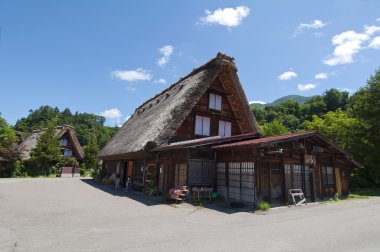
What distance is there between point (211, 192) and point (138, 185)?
23.5ft

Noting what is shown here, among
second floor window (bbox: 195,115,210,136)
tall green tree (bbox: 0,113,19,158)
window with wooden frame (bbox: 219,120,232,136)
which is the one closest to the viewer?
second floor window (bbox: 195,115,210,136)

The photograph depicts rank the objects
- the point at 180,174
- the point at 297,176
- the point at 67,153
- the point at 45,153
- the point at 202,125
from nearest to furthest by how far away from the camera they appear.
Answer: the point at 297,176 < the point at 180,174 < the point at 202,125 < the point at 45,153 < the point at 67,153

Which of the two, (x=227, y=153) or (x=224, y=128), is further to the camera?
(x=224, y=128)

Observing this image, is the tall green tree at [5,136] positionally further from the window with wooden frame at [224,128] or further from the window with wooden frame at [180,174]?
the window with wooden frame at [224,128]

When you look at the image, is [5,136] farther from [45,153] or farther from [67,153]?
[67,153]

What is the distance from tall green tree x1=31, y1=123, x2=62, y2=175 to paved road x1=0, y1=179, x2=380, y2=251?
23122 mm

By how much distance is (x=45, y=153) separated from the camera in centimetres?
3241

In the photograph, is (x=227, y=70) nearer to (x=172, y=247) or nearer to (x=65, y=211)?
(x=65, y=211)

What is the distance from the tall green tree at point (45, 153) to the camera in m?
32.2

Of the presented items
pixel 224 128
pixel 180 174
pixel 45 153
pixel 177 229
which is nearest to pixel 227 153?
pixel 180 174

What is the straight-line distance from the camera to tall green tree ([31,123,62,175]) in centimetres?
3222

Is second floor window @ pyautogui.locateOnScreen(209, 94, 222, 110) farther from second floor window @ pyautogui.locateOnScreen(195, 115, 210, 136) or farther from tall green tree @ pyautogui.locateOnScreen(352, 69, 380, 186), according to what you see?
tall green tree @ pyautogui.locateOnScreen(352, 69, 380, 186)

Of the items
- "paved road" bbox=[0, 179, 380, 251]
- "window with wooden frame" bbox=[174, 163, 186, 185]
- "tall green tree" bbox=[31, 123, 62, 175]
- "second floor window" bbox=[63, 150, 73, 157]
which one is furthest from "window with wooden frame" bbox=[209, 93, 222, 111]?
"second floor window" bbox=[63, 150, 73, 157]

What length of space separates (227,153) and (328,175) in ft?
25.2
